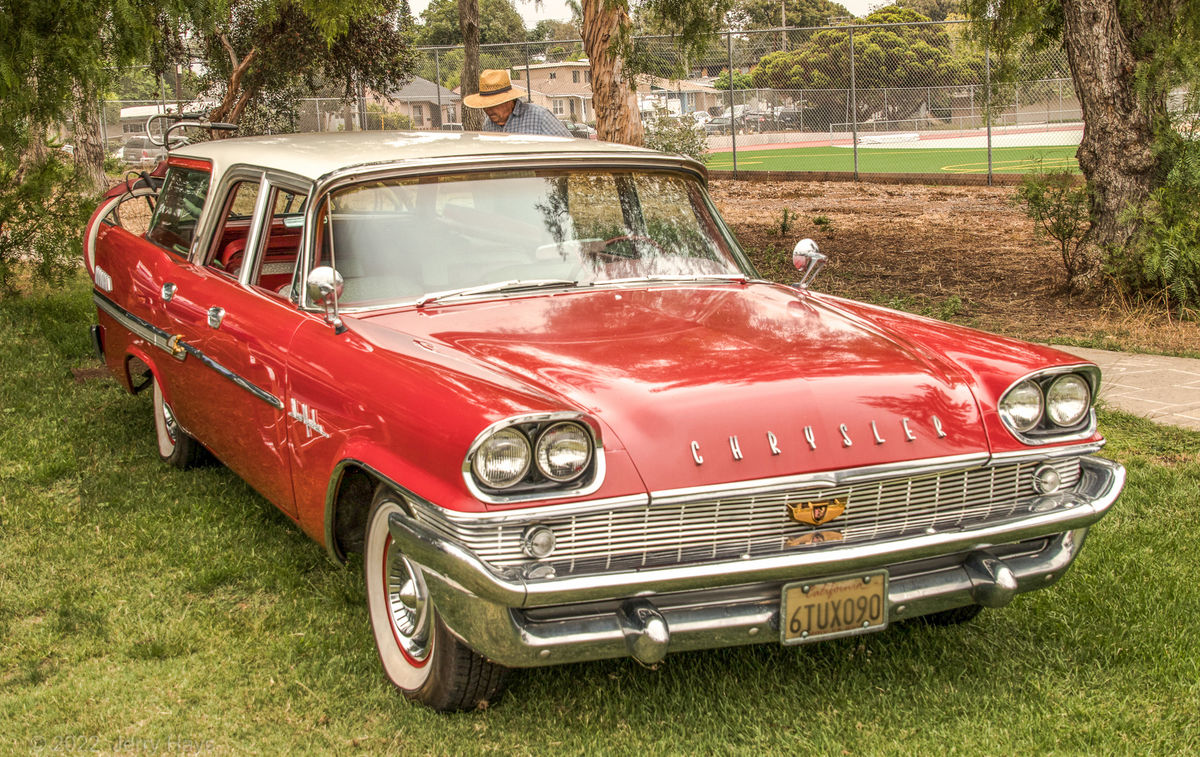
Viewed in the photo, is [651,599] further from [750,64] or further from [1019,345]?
[750,64]

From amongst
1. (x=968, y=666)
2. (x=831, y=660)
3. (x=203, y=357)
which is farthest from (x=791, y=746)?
(x=203, y=357)

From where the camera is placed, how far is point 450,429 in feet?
9.37

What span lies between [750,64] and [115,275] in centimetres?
1948

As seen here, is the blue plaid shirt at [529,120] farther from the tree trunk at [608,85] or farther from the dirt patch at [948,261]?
the dirt patch at [948,261]

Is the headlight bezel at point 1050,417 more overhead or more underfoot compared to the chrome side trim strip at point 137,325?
more underfoot

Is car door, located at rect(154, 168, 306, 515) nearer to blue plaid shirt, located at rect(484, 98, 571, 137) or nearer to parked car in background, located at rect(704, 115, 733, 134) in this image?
blue plaid shirt, located at rect(484, 98, 571, 137)

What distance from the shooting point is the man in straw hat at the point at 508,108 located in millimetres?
8125

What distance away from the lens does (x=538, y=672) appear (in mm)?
3416

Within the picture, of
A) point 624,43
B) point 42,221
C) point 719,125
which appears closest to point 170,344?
point 42,221

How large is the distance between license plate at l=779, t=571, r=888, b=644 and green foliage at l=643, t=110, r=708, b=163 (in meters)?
15.2

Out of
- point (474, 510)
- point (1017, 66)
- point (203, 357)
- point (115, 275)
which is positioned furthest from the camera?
point (1017, 66)

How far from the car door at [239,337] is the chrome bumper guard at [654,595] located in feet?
3.62

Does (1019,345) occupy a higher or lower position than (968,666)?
higher

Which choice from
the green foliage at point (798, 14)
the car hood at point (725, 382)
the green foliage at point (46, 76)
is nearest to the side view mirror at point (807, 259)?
the car hood at point (725, 382)
